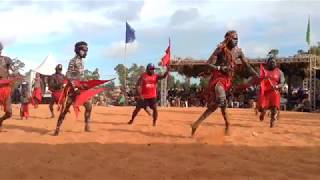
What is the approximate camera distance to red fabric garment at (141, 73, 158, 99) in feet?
45.2

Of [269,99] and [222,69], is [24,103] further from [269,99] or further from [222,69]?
[222,69]

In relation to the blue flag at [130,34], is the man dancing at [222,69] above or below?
below

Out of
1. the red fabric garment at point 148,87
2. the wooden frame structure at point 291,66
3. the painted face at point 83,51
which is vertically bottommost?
the red fabric garment at point 148,87

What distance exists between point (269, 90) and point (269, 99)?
221 mm

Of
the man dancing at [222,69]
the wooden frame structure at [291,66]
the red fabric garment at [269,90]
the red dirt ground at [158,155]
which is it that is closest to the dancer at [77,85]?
the red dirt ground at [158,155]

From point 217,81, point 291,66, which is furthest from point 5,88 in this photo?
point 291,66

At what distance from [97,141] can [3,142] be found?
1.70 metres

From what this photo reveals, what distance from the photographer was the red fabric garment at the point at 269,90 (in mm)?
12867

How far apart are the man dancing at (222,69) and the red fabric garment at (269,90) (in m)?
2.78

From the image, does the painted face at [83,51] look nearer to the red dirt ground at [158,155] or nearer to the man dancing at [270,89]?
the red dirt ground at [158,155]

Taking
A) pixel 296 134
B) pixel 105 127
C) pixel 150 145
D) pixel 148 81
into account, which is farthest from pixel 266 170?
pixel 148 81

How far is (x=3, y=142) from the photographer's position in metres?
9.64

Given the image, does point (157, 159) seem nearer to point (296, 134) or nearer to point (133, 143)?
point (133, 143)

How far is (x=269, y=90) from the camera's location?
12.9 metres
